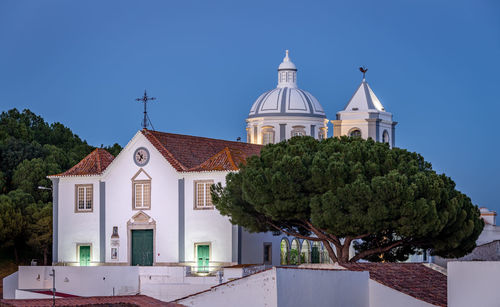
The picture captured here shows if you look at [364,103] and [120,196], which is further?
[364,103]

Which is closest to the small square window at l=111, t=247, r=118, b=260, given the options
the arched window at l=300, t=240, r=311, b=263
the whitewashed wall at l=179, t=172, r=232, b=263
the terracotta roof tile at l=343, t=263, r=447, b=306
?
the whitewashed wall at l=179, t=172, r=232, b=263

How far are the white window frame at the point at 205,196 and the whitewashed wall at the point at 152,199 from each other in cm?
122

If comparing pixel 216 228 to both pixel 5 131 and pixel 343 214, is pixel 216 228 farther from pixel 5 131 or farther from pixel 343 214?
pixel 5 131

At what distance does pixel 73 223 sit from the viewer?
54219mm

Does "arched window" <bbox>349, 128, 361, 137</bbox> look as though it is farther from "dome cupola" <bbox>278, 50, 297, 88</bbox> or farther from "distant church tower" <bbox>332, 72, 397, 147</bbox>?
"dome cupola" <bbox>278, 50, 297, 88</bbox>

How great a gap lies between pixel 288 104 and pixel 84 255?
2124cm

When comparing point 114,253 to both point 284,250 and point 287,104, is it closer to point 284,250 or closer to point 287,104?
point 284,250

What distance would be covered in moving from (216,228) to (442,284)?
1821cm

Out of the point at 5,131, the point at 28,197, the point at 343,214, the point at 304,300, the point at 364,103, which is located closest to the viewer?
the point at 304,300

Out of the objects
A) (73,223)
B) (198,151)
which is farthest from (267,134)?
(73,223)

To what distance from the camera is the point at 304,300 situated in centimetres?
2836

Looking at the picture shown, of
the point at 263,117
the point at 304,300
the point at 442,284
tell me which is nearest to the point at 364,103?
the point at 263,117

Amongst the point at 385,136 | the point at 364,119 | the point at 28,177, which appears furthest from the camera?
the point at 385,136

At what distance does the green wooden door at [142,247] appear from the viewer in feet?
171
